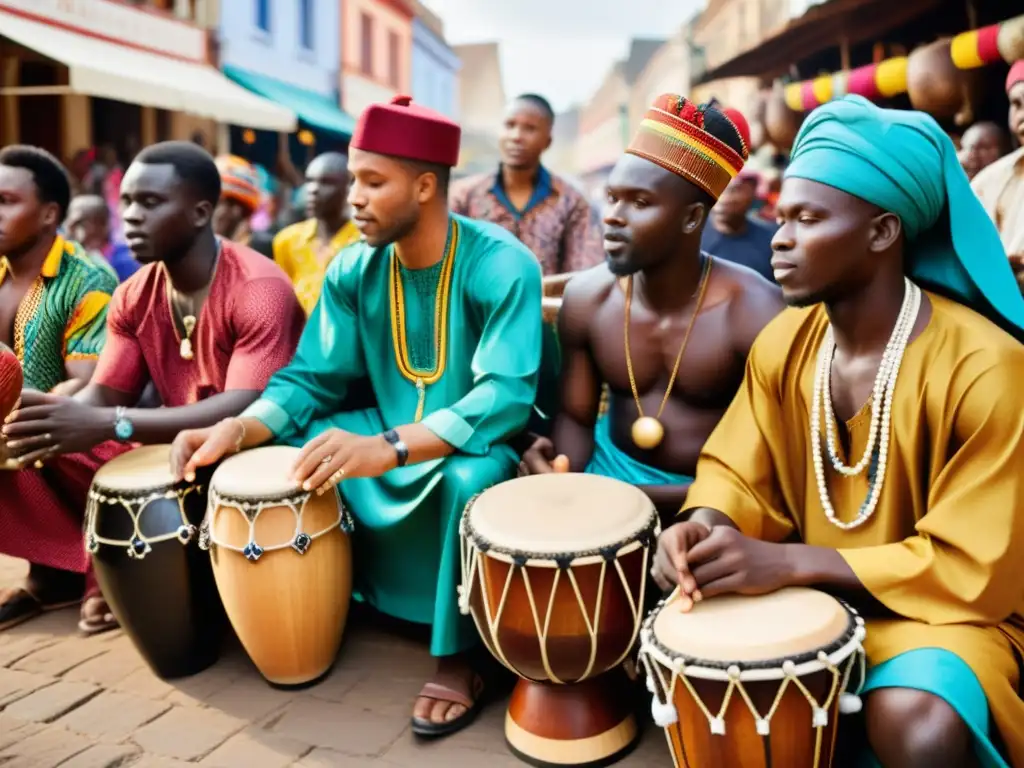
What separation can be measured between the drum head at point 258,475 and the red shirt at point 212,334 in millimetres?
433

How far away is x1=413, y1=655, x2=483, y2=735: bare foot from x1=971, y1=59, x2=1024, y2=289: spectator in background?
3424 mm

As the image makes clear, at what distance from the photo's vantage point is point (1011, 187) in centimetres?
481

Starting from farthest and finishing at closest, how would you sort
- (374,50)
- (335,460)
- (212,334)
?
(374,50) → (212,334) → (335,460)

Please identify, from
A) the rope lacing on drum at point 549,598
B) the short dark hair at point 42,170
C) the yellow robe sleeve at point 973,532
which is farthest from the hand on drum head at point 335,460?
the short dark hair at point 42,170

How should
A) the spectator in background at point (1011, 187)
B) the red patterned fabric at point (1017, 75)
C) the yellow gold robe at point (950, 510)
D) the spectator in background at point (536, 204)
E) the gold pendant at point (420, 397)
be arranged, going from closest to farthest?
the yellow gold robe at point (950, 510)
the gold pendant at point (420, 397)
the spectator in background at point (1011, 187)
the red patterned fabric at point (1017, 75)
the spectator in background at point (536, 204)

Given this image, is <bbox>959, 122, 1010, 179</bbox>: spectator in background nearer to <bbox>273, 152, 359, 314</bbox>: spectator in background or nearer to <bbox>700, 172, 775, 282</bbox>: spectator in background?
<bbox>700, 172, 775, 282</bbox>: spectator in background

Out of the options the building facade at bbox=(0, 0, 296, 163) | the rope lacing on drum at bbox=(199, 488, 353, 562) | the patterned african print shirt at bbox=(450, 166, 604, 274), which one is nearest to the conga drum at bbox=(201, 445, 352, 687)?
the rope lacing on drum at bbox=(199, 488, 353, 562)

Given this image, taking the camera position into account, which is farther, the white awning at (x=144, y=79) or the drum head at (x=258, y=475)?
the white awning at (x=144, y=79)

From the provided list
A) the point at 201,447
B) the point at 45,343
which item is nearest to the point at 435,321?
the point at 201,447

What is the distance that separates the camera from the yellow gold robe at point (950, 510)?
2049 millimetres

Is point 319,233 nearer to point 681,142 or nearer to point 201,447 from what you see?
point 201,447

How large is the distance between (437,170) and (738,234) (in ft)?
11.3

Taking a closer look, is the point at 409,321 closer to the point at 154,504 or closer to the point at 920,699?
the point at 154,504

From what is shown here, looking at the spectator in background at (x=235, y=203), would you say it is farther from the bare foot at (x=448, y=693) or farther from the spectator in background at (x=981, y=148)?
the spectator in background at (x=981, y=148)
